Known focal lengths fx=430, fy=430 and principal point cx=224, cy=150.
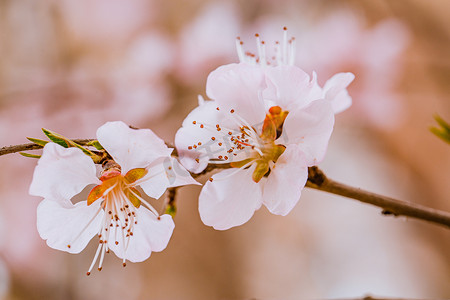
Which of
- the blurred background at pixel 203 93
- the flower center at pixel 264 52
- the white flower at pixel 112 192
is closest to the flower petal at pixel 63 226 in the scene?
the white flower at pixel 112 192

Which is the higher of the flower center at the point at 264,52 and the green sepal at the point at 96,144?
the flower center at the point at 264,52

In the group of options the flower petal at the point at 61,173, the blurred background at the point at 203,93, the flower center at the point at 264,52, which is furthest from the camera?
the blurred background at the point at 203,93

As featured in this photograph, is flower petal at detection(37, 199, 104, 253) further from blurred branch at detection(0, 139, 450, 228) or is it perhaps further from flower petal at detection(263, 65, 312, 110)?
flower petal at detection(263, 65, 312, 110)

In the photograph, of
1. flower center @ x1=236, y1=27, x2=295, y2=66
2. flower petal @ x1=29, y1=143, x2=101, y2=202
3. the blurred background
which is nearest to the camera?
flower petal @ x1=29, y1=143, x2=101, y2=202

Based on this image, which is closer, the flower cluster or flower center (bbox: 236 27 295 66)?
the flower cluster

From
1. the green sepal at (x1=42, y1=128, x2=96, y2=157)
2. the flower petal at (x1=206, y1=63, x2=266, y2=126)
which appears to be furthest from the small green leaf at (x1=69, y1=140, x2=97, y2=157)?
the flower petal at (x1=206, y1=63, x2=266, y2=126)

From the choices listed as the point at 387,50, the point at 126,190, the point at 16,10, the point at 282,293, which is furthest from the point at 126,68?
the point at 126,190

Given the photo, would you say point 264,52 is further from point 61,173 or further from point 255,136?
point 61,173

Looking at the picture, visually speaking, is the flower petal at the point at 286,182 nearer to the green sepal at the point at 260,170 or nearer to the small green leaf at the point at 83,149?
the green sepal at the point at 260,170

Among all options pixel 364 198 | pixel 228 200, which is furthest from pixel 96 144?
pixel 364 198
